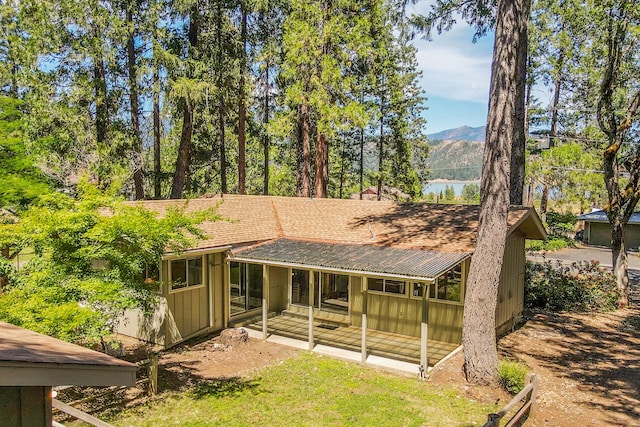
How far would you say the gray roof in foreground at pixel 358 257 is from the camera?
10.3m

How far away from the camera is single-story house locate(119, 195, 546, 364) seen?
1157 centimetres

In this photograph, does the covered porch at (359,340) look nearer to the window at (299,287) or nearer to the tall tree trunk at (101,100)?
the window at (299,287)

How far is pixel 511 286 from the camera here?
13.3 metres

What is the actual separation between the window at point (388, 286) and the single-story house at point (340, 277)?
30 millimetres

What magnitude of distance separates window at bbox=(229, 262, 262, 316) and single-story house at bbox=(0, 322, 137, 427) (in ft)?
36.5

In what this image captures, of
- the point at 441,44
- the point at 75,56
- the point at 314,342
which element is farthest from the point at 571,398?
the point at 75,56

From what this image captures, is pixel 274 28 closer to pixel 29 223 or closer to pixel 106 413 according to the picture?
pixel 29 223

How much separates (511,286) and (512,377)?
463cm

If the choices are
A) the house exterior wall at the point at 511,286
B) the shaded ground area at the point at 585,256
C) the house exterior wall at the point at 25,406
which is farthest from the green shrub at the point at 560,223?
the house exterior wall at the point at 25,406

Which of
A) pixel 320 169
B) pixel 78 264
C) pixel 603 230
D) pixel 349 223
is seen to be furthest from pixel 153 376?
pixel 603 230

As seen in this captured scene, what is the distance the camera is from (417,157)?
37.9 metres

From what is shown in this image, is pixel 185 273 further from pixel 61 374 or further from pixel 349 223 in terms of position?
pixel 61 374

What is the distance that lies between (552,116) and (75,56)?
1138 inches

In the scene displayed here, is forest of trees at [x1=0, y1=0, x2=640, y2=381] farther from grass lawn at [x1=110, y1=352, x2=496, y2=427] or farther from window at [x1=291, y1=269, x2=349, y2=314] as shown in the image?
window at [x1=291, y1=269, x2=349, y2=314]
